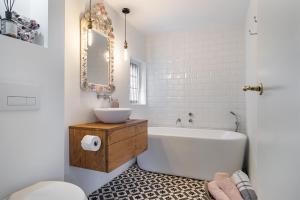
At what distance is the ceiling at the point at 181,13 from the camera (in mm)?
2594

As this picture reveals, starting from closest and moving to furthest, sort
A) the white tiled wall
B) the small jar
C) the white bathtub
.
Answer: the small jar → the white bathtub → the white tiled wall

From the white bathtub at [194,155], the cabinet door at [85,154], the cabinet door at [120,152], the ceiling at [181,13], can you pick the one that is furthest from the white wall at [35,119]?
the white bathtub at [194,155]

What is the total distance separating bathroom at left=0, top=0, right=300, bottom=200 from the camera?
2.69ft

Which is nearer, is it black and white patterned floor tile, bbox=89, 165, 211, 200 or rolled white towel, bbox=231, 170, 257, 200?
rolled white towel, bbox=231, 170, 257, 200

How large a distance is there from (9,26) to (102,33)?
1.25 m

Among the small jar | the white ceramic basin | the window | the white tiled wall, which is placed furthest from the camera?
the window

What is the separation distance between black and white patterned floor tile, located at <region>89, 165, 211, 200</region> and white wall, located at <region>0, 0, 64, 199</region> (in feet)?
2.97

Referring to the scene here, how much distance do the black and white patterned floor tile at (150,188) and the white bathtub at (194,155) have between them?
0.13 meters

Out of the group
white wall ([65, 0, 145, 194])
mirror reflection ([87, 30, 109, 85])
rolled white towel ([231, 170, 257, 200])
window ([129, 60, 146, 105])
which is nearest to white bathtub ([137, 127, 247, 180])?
rolled white towel ([231, 170, 257, 200])

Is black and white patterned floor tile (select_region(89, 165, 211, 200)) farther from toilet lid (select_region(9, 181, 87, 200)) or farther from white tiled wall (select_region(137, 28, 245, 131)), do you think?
white tiled wall (select_region(137, 28, 245, 131))

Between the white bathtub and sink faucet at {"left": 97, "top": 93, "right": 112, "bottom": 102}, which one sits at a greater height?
sink faucet at {"left": 97, "top": 93, "right": 112, "bottom": 102}

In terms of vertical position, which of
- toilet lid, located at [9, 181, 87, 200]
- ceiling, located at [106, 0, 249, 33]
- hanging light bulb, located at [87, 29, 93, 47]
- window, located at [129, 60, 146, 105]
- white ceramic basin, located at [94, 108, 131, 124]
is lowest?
toilet lid, located at [9, 181, 87, 200]

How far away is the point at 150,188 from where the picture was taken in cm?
244

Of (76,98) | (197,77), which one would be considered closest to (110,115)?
(76,98)
